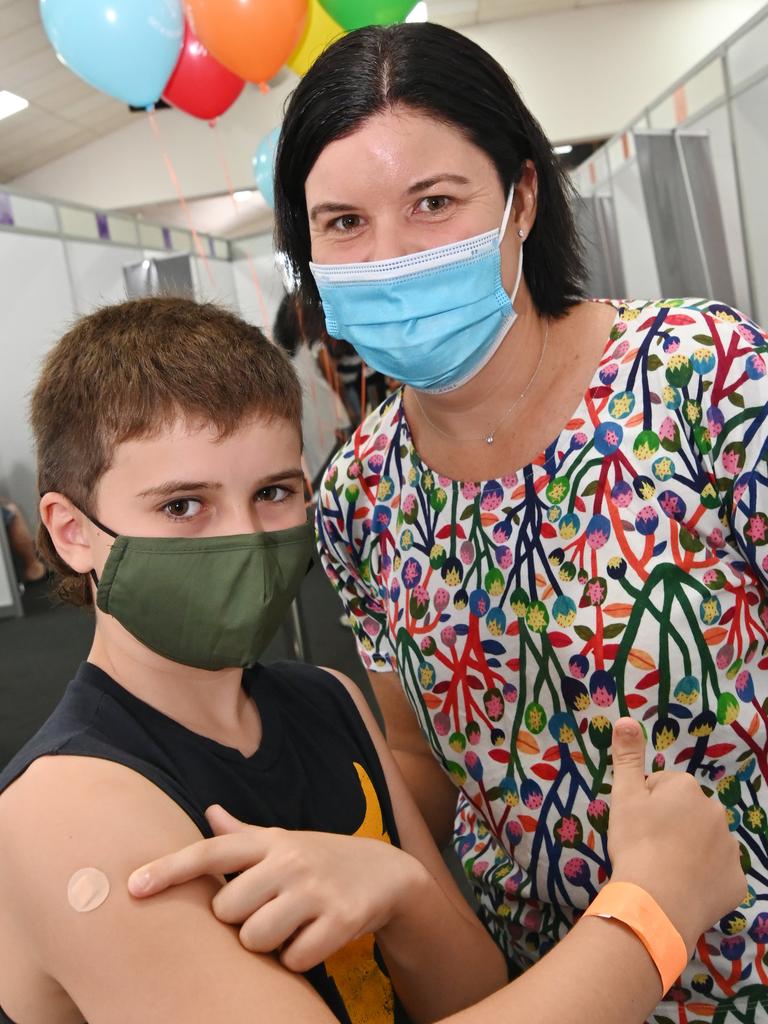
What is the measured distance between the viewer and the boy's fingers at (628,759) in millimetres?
754

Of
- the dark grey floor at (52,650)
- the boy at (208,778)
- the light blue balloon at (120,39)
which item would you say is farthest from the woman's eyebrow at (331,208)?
the light blue balloon at (120,39)

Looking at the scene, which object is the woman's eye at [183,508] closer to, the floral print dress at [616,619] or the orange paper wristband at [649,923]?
the floral print dress at [616,619]

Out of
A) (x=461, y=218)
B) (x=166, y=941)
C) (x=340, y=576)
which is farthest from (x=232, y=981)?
(x=461, y=218)

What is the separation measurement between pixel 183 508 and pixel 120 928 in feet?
1.24

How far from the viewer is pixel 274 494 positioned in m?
0.94

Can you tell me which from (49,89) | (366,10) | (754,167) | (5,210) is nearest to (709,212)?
(754,167)

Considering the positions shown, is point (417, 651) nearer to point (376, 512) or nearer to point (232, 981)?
point (376, 512)

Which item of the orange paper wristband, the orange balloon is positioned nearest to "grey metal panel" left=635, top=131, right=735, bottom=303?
the orange balloon

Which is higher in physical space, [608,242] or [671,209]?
[608,242]

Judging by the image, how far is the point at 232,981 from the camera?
2.03 ft

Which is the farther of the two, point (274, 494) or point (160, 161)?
point (160, 161)

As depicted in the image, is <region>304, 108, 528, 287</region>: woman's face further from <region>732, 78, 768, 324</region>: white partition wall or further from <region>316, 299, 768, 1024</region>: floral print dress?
<region>732, 78, 768, 324</region>: white partition wall

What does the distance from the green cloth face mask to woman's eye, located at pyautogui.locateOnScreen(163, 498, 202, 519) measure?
0.09ft

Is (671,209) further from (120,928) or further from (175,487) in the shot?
(120,928)
